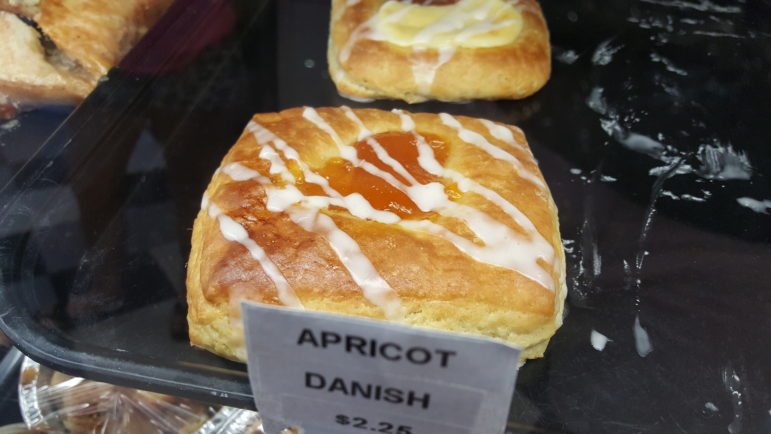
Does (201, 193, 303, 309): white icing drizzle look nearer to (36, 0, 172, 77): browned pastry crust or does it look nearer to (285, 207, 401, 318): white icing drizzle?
(285, 207, 401, 318): white icing drizzle

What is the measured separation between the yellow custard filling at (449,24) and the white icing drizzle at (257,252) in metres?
1.07

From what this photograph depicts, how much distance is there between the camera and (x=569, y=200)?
198cm

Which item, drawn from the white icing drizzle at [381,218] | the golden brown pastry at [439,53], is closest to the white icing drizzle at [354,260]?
the white icing drizzle at [381,218]

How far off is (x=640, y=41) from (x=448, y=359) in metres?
2.12

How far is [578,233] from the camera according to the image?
1.88m

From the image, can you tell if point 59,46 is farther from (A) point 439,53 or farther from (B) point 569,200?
(B) point 569,200

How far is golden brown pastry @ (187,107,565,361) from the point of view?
4.67 feet

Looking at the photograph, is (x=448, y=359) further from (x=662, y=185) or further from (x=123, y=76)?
(x=123, y=76)

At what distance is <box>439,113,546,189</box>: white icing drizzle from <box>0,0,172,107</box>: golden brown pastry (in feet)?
3.63

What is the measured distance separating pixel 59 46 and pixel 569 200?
5.35ft

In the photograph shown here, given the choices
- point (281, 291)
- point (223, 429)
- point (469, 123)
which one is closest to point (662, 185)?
point (469, 123)

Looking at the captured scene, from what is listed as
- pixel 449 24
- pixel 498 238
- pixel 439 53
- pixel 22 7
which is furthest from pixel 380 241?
pixel 22 7

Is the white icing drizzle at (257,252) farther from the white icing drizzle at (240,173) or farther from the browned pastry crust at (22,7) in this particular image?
the browned pastry crust at (22,7)

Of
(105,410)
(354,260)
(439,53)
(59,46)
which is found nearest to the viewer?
(354,260)
